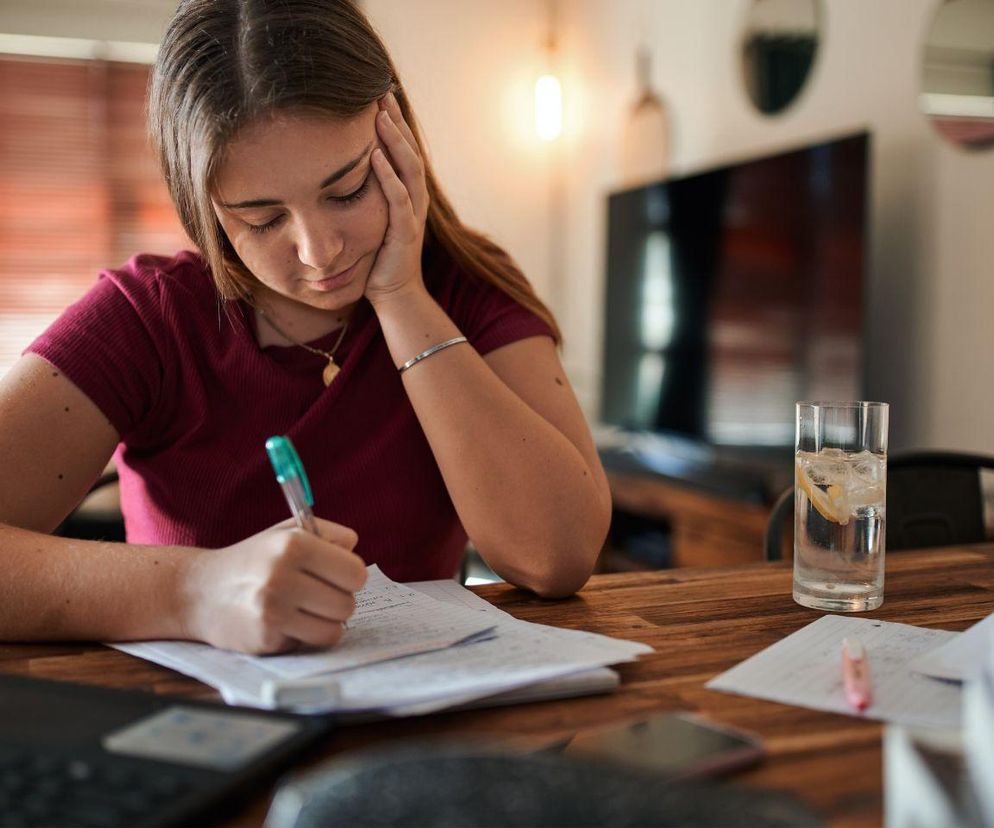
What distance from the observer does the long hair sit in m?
→ 0.98

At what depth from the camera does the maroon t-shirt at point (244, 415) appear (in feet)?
3.70

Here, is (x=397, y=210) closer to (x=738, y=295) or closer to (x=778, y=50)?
(x=738, y=295)

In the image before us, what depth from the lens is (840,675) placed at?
28.0 inches

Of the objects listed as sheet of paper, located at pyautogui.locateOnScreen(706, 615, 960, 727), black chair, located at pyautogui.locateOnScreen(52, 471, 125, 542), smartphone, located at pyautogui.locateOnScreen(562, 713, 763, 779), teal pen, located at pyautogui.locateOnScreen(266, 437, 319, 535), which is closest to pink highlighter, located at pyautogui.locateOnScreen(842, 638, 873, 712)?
sheet of paper, located at pyautogui.locateOnScreen(706, 615, 960, 727)

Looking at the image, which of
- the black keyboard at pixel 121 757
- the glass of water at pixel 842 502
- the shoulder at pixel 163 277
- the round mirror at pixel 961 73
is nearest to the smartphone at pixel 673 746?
the black keyboard at pixel 121 757

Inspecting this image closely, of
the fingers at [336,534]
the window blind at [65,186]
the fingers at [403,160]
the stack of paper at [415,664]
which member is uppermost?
the window blind at [65,186]

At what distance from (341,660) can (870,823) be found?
362 mm

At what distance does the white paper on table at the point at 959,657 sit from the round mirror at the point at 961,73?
189 cm

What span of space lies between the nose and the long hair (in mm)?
101

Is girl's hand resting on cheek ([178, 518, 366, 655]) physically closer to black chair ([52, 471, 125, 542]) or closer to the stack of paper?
the stack of paper

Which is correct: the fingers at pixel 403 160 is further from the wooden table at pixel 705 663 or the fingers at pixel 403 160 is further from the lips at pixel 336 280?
the wooden table at pixel 705 663

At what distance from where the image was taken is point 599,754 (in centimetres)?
55

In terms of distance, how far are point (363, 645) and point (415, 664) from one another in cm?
6

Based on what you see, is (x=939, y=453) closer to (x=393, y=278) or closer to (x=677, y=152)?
(x=393, y=278)
